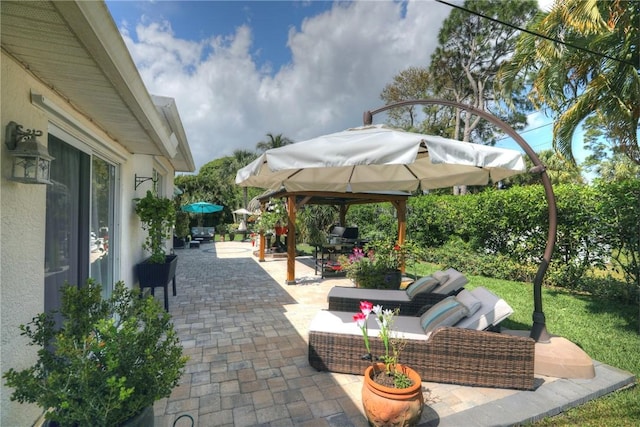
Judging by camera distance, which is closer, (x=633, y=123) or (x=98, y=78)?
(x=98, y=78)

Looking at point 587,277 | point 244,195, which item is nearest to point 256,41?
point 587,277

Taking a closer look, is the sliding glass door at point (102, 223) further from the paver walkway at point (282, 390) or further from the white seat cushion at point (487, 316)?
the white seat cushion at point (487, 316)

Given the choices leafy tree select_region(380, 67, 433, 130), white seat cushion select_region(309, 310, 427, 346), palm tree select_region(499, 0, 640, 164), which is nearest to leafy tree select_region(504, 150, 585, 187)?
leafy tree select_region(380, 67, 433, 130)

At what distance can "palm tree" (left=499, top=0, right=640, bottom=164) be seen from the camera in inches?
193

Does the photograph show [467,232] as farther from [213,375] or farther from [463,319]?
[213,375]

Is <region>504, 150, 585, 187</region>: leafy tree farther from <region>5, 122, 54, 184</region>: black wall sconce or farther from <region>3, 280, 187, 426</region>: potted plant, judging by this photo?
<region>5, 122, 54, 184</region>: black wall sconce

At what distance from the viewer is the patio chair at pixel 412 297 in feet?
14.9

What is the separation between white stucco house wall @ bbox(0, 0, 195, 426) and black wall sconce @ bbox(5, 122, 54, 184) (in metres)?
0.04

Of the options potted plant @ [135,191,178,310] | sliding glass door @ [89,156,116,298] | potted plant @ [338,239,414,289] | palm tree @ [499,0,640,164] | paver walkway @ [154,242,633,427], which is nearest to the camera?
paver walkway @ [154,242,633,427]

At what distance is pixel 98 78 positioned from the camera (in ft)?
7.66

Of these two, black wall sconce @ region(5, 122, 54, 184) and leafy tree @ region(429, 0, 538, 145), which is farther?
leafy tree @ region(429, 0, 538, 145)

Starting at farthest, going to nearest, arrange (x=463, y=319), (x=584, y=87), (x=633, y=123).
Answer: (x=584, y=87) < (x=633, y=123) < (x=463, y=319)

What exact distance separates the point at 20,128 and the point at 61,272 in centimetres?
152

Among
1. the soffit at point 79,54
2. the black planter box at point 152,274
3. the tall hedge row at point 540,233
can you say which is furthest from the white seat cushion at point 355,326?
the tall hedge row at point 540,233
